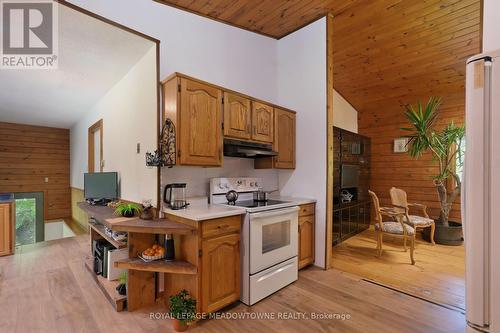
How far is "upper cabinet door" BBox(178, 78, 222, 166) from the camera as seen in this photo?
2053mm

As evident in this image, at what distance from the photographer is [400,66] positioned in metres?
3.83

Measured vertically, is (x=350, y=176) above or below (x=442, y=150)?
below

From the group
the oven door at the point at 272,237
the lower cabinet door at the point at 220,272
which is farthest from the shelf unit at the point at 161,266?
the oven door at the point at 272,237

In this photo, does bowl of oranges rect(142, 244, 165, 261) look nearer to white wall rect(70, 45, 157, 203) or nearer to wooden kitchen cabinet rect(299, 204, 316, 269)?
white wall rect(70, 45, 157, 203)

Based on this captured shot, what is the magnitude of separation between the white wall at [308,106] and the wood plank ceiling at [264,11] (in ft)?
0.57

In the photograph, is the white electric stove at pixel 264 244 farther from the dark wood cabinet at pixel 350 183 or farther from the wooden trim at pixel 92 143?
the wooden trim at pixel 92 143

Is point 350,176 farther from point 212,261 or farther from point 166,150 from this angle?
point 166,150

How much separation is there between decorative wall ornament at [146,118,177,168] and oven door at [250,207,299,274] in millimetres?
896

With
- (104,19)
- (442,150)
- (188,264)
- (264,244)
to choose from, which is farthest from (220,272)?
(442,150)

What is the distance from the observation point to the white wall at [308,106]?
2.91 metres

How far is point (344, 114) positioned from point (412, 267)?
3.09 metres

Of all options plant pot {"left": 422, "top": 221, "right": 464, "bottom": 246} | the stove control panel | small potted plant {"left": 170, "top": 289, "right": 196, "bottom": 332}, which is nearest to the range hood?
the stove control panel

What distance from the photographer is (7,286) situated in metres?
2.37

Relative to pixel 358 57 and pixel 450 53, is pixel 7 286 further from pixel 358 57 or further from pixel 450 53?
pixel 450 53
